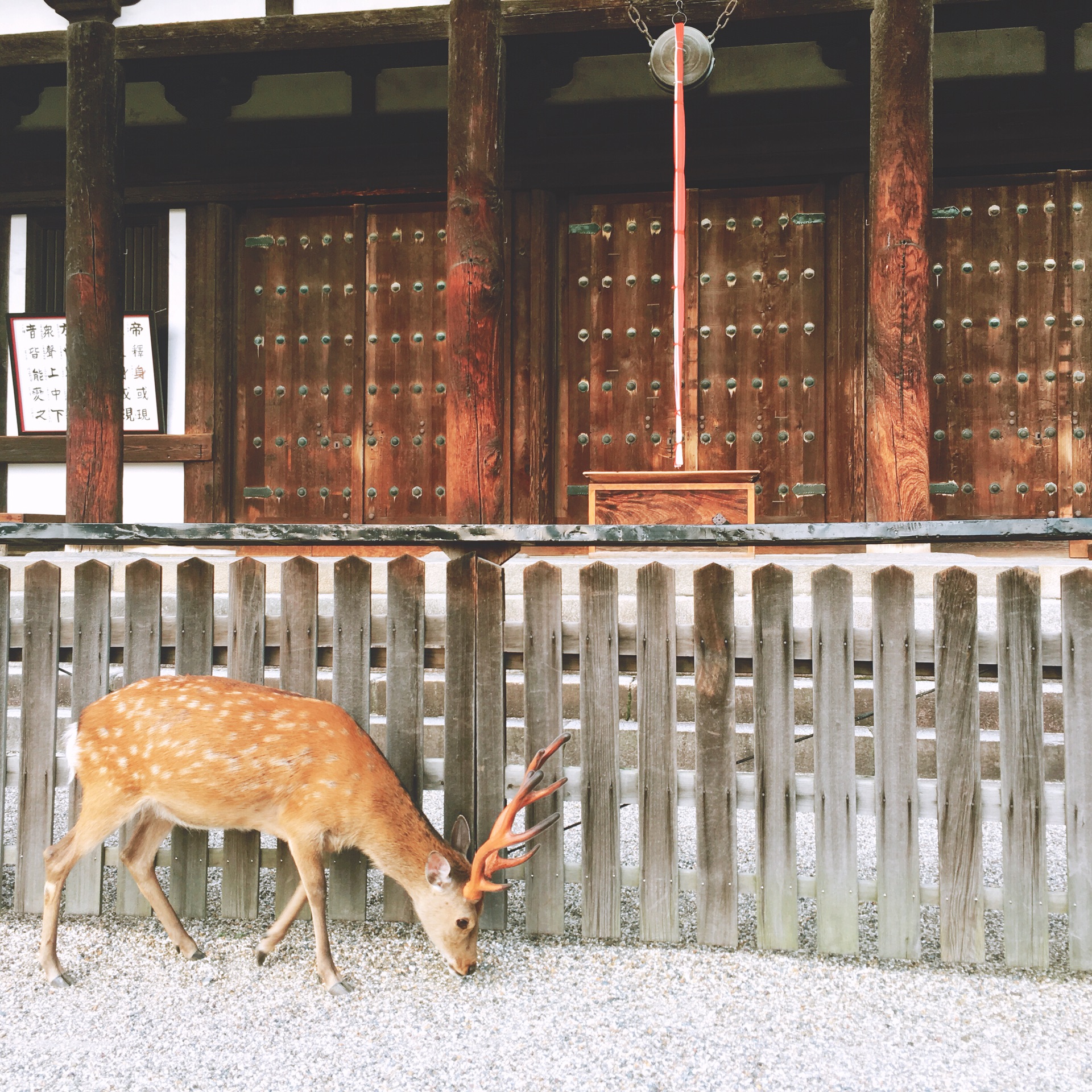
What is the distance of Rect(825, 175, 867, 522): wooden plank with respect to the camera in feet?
21.6

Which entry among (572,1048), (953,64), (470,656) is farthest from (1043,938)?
(953,64)

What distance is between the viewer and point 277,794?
2.10 metres

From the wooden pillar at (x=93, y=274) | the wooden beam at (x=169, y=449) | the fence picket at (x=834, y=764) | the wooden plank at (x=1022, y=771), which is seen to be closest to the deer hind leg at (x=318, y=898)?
the fence picket at (x=834, y=764)

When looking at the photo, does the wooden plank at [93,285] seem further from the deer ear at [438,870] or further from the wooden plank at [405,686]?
the deer ear at [438,870]

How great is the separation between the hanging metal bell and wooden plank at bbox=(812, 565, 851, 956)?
3.95m

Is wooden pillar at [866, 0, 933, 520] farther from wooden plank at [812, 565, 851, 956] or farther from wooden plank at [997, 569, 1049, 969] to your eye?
wooden plank at [812, 565, 851, 956]

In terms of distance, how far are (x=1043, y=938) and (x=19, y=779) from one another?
3.08 meters

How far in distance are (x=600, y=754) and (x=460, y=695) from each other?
1.49 ft

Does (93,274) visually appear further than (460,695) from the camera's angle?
Yes

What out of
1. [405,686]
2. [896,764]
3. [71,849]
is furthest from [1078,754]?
[71,849]

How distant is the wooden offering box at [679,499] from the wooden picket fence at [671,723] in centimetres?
257

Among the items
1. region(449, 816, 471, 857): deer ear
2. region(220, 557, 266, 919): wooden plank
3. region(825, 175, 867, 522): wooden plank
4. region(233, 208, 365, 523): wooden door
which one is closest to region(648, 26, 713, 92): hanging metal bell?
region(825, 175, 867, 522): wooden plank

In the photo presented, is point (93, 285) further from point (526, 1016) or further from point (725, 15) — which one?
point (526, 1016)

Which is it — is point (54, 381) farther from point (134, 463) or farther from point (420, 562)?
point (420, 562)
